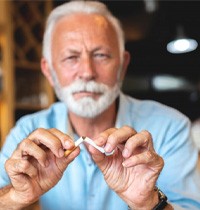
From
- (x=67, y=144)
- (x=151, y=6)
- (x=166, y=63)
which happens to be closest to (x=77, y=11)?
(x=67, y=144)

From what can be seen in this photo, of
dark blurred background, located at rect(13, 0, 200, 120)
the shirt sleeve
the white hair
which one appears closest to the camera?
the shirt sleeve

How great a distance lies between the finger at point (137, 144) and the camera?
722 mm

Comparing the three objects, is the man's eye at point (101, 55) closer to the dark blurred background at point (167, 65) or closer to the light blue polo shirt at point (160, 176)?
the light blue polo shirt at point (160, 176)

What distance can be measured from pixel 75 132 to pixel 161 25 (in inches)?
53.9

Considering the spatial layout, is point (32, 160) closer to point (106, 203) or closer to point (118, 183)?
point (118, 183)

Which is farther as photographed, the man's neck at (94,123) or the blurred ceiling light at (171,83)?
the blurred ceiling light at (171,83)

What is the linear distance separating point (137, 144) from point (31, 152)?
0.73 feet

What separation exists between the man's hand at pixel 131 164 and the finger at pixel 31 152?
102 millimetres

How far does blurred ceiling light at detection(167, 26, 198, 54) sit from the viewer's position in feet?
7.12

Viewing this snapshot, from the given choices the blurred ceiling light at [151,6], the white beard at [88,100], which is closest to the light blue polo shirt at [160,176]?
the white beard at [88,100]

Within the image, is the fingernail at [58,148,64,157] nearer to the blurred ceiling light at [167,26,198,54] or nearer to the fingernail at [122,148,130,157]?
the fingernail at [122,148,130,157]

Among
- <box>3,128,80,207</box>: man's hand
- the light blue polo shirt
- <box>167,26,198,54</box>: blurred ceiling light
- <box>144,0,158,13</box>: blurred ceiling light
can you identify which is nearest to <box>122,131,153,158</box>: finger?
<box>3,128,80,207</box>: man's hand

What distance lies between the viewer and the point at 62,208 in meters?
1.09

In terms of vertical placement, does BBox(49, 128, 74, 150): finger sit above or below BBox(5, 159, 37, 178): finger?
above
